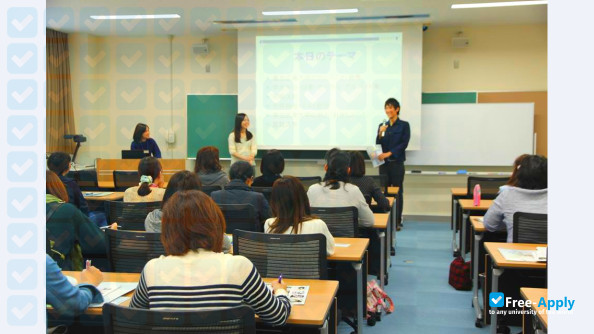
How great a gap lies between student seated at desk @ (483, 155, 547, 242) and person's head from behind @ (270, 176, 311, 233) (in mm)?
1372

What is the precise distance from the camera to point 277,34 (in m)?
7.68

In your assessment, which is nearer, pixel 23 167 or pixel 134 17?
pixel 23 167

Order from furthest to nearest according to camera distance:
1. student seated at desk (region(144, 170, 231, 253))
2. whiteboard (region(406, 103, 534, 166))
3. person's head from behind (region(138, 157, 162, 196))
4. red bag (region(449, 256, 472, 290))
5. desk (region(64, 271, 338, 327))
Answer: whiteboard (region(406, 103, 534, 166)), red bag (region(449, 256, 472, 290)), person's head from behind (region(138, 157, 162, 196)), student seated at desk (region(144, 170, 231, 253)), desk (region(64, 271, 338, 327))

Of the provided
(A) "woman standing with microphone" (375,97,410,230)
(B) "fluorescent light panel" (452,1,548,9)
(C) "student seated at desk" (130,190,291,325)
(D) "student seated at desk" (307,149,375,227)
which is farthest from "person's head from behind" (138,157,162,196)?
(B) "fluorescent light panel" (452,1,548,9)

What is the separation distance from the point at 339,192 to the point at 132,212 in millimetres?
1458

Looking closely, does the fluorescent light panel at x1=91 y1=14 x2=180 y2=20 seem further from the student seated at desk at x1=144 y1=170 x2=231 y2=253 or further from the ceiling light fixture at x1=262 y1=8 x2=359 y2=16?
the student seated at desk at x1=144 y1=170 x2=231 y2=253

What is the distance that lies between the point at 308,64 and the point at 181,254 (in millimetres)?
6194

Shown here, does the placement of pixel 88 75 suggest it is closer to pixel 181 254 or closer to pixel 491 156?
pixel 491 156

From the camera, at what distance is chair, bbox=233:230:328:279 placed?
2535 mm

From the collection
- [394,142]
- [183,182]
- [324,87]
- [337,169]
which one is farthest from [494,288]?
[324,87]

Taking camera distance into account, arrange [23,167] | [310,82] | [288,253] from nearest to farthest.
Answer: [23,167] → [288,253] → [310,82]

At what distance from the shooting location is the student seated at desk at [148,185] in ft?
13.7

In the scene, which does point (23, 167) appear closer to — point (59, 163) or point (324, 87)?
point (59, 163)

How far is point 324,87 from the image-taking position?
767 centimetres
